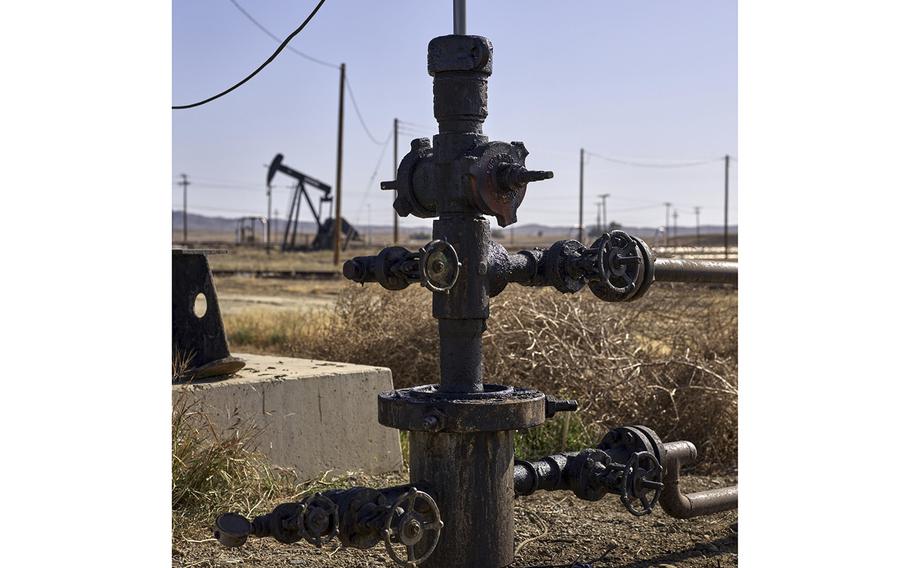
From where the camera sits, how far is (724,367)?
5555 mm

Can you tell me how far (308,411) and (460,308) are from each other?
2.37m

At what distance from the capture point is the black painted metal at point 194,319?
4.32m

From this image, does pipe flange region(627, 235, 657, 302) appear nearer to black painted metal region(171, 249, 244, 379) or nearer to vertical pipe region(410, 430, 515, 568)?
vertical pipe region(410, 430, 515, 568)

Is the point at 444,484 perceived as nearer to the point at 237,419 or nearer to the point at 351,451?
the point at 237,419

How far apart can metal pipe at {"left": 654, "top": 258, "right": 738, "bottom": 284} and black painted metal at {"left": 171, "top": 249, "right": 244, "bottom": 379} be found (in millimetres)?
1996

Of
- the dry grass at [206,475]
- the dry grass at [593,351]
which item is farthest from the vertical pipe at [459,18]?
the dry grass at [593,351]

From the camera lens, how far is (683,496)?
3.10 meters

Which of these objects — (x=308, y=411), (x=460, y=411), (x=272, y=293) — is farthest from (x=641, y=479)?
(x=272, y=293)

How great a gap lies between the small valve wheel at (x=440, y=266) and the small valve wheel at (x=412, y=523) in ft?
1.38

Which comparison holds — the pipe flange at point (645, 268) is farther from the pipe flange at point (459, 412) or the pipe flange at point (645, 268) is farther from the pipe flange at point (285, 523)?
the pipe flange at point (285, 523)

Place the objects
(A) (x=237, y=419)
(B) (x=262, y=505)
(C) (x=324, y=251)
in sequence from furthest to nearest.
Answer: (C) (x=324, y=251) < (A) (x=237, y=419) < (B) (x=262, y=505)

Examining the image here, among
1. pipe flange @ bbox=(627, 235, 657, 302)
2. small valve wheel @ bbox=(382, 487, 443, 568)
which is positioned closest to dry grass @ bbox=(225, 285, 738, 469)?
pipe flange @ bbox=(627, 235, 657, 302)
